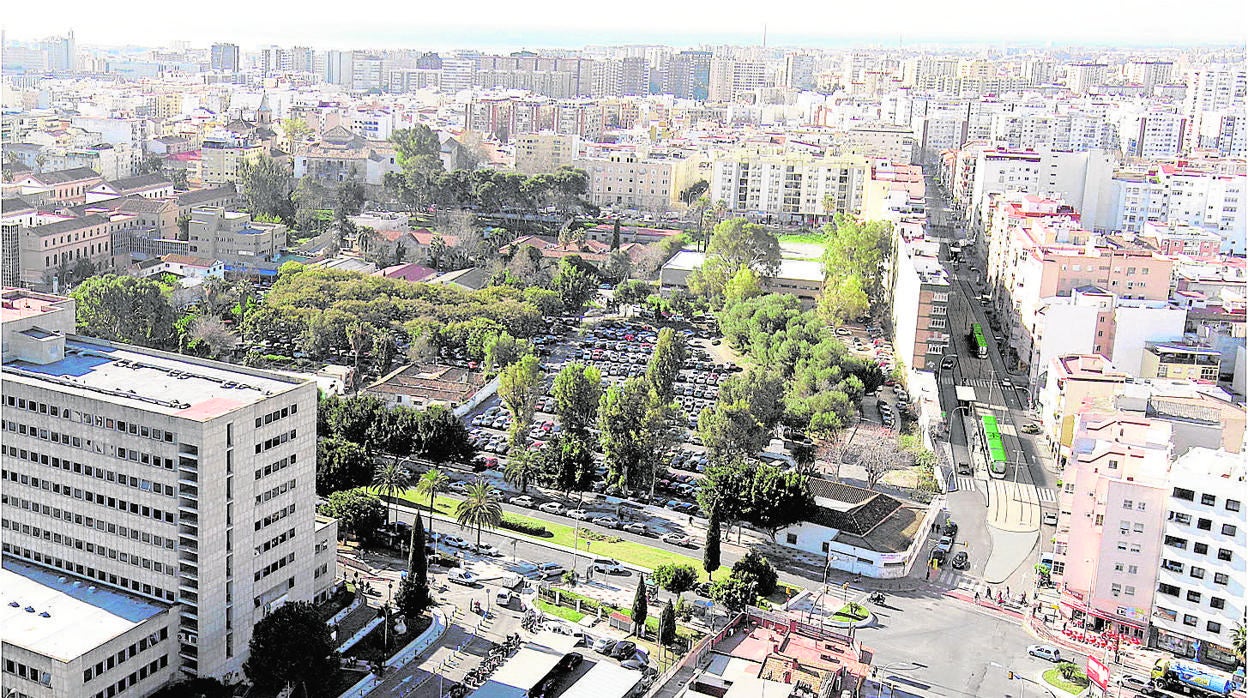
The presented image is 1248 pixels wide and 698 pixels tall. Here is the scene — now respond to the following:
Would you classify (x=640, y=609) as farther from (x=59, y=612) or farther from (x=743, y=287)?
(x=743, y=287)

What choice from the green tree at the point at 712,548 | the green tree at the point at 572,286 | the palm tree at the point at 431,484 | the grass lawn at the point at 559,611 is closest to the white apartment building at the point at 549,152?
the green tree at the point at 572,286

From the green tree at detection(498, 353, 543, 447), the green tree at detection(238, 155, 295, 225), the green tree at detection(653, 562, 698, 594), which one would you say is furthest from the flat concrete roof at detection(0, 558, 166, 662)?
the green tree at detection(238, 155, 295, 225)

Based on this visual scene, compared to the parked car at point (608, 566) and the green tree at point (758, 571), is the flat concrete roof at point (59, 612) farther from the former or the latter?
the green tree at point (758, 571)

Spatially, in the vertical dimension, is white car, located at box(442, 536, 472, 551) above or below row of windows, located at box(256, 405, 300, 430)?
below

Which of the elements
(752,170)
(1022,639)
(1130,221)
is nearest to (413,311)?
(1022,639)

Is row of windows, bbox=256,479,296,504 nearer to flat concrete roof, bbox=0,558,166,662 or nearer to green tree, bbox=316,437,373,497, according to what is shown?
flat concrete roof, bbox=0,558,166,662
